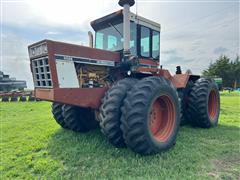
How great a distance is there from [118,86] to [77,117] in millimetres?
1706

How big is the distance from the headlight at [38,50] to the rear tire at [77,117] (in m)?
1.52

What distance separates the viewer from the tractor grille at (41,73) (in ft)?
11.4

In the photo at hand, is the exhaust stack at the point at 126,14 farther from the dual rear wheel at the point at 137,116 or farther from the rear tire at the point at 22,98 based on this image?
the rear tire at the point at 22,98

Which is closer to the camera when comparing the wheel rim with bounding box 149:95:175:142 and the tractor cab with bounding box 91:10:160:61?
the wheel rim with bounding box 149:95:175:142

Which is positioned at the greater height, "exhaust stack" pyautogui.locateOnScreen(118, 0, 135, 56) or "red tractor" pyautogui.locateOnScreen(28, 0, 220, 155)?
"exhaust stack" pyautogui.locateOnScreen(118, 0, 135, 56)

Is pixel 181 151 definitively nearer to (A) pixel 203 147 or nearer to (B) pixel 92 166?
(A) pixel 203 147

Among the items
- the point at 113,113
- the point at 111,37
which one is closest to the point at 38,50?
the point at 113,113

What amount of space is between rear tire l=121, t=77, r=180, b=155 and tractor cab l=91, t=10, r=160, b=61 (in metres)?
1.18

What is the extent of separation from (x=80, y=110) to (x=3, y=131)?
8.67ft

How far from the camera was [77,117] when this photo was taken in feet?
15.8

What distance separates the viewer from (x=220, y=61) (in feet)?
139

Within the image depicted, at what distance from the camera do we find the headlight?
3.42 m

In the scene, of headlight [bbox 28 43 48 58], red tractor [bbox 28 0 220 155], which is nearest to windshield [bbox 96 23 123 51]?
red tractor [bbox 28 0 220 155]

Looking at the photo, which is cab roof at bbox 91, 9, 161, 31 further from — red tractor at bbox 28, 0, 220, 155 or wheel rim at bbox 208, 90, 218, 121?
wheel rim at bbox 208, 90, 218, 121
